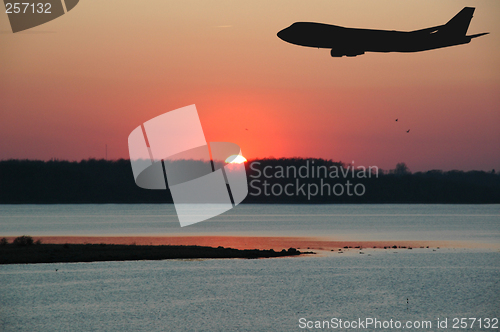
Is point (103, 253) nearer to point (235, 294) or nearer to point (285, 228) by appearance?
point (235, 294)

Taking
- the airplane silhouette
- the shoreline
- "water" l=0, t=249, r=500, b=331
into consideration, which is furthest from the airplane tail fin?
the shoreline

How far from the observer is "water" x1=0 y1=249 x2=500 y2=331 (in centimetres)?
1753

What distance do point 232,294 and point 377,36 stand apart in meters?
19.5

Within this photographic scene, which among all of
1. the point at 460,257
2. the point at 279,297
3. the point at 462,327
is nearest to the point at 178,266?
the point at 279,297

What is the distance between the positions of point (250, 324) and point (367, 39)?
20.9 metres

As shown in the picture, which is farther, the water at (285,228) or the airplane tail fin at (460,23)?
the water at (285,228)

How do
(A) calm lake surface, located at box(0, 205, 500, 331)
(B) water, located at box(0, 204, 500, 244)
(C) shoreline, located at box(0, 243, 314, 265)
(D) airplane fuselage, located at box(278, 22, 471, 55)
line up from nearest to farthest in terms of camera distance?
(A) calm lake surface, located at box(0, 205, 500, 331) → (D) airplane fuselage, located at box(278, 22, 471, 55) → (C) shoreline, located at box(0, 243, 314, 265) → (B) water, located at box(0, 204, 500, 244)

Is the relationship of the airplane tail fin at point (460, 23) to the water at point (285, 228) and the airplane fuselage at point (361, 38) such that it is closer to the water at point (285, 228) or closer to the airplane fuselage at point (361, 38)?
the airplane fuselage at point (361, 38)

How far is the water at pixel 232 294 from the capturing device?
690 inches

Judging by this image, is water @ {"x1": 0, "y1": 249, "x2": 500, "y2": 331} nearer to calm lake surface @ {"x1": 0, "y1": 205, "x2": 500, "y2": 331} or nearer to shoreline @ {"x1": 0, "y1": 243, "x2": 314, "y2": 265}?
calm lake surface @ {"x1": 0, "y1": 205, "x2": 500, "y2": 331}

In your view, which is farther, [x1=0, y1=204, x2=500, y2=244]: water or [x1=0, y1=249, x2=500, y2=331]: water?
[x1=0, y1=204, x2=500, y2=244]: water

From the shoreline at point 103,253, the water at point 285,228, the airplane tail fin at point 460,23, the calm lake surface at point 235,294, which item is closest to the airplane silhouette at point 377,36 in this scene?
the airplane tail fin at point 460,23

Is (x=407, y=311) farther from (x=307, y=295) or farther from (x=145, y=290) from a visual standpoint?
(x=145, y=290)

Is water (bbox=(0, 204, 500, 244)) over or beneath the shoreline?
beneath
